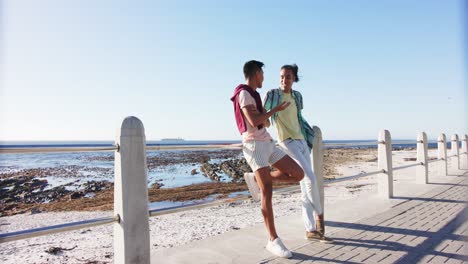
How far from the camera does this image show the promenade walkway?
308cm

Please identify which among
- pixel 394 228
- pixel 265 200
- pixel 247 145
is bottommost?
pixel 394 228

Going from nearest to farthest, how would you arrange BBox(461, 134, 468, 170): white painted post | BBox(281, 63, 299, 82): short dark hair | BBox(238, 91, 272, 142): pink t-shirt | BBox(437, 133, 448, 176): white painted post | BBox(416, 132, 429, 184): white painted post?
BBox(238, 91, 272, 142): pink t-shirt
BBox(281, 63, 299, 82): short dark hair
BBox(416, 132, 429, 184): white painted post
BBox(437, 133, 448, 176): white painted post
BBox(461, 134, 468, 170): white painted post

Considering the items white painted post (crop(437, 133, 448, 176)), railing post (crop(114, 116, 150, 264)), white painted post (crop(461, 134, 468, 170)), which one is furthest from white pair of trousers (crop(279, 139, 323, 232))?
white painted post (crop(461, 134, 468, 170))

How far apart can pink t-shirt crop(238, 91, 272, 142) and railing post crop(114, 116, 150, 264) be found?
38.3 inches

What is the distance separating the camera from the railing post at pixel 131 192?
2492 millimetres

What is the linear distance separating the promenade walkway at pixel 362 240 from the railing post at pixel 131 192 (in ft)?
1.85

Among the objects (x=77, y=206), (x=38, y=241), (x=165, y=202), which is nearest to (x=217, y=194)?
(x=165, y=202)

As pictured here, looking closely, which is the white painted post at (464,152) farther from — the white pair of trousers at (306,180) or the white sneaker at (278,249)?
the white sneaker at (278,249)

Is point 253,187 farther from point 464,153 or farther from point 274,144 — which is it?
point 464,153

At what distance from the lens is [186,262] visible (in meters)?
3.00

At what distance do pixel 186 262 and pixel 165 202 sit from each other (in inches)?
312

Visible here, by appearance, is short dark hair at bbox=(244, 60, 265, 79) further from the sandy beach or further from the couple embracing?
the sandy beach

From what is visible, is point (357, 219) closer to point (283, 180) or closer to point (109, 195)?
point (283, 180)

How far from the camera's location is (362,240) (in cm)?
359
